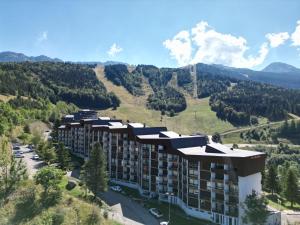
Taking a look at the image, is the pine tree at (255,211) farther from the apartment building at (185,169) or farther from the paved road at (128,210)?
the paved road at (128,210)

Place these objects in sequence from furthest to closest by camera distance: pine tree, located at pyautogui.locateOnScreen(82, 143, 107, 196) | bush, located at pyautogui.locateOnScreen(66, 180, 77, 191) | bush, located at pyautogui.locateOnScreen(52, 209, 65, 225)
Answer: bush, located at pyautogui.locateOnScreen(66, 180, 77, 191) < pine tree, located at pyautogui.locateOnScreen(82, 143, 107, 196) < bush, located at pyautogui.locateOnScreen(52, 209, 65, 225)

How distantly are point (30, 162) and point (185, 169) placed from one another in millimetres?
55850

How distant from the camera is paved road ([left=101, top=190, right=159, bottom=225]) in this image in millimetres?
90562

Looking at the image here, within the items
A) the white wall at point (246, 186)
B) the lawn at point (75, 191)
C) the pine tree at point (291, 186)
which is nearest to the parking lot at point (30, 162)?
the lawn at point (75, 191)

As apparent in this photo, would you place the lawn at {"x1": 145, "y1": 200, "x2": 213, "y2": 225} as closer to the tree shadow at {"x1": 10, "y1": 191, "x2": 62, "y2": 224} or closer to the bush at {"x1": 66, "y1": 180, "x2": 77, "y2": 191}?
the bush at {"x1": 66, "y1": 180, "x2": 77, "y2": 191}

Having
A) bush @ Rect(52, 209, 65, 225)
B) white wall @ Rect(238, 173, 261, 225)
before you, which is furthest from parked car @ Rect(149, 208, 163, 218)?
bush @ Rect(52, 209, 65, 225)

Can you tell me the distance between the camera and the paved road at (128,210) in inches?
3565

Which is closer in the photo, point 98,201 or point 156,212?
point 156,212

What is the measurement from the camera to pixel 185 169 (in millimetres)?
97500

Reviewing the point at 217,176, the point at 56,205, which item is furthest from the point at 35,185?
the point at 217,176

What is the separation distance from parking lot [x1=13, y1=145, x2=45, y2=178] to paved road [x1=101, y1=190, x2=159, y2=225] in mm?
23192

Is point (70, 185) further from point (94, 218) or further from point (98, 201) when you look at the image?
point (94, 218)

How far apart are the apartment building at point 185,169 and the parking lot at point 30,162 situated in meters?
21.2

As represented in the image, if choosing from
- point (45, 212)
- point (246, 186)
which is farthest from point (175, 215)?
point (45, 212)
